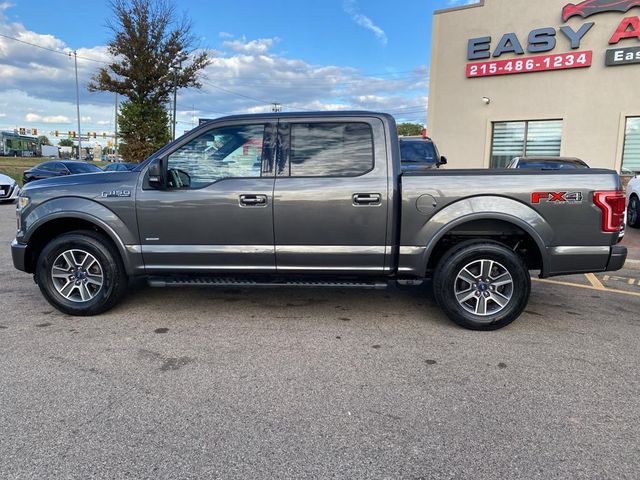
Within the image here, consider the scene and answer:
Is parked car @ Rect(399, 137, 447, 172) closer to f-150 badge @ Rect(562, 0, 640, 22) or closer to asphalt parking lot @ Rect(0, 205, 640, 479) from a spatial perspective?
asphalt parking lot @ Rect(0, 205, 640, 479)

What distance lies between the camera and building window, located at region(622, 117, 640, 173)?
1485 centimetres

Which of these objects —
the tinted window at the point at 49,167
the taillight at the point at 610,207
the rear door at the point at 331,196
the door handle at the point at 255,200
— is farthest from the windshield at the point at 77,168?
the taillight at the point at 610,207

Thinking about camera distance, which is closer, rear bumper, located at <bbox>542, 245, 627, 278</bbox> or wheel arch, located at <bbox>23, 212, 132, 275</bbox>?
rear bumper, located at <bbox>542, 245, 627, 278</bbox>

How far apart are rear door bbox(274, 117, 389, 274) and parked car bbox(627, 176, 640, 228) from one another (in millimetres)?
9099

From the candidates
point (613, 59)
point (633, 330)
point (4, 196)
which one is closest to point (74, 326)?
point (633, 330)

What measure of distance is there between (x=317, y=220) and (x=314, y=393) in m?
1.73

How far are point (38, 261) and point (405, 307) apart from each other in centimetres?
386

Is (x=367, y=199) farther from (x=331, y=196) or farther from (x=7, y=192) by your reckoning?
(x=7, y=192)

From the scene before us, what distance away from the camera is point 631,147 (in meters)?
15.0

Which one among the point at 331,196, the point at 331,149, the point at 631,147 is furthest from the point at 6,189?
the point at 631,147

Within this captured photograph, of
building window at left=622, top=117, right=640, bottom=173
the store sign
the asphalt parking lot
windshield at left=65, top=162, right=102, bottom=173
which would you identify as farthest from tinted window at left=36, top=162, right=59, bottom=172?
building window at left=622, top=117, right=640, bottom=173

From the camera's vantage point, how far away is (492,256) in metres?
4.34

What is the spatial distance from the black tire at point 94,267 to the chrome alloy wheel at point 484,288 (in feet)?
11.1

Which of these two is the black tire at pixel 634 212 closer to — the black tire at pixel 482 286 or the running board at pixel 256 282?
the black tire at pixel 482 286
